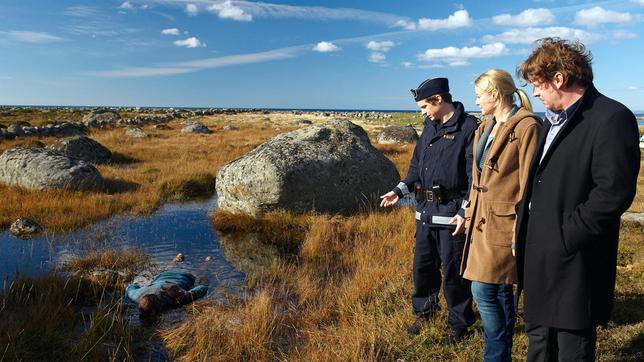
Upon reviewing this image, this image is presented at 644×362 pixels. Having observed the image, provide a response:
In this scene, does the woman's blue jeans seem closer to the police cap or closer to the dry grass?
the police cap

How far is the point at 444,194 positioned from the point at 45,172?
1040 cm

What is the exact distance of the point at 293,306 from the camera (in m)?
5.02

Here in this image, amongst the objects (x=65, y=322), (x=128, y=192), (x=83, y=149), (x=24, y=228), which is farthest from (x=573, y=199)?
(x=83, y=149)

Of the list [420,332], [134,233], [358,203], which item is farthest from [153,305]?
[358,203]

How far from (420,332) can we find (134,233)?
589 cm

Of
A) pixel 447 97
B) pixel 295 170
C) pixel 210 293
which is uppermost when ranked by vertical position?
pixel 447 97

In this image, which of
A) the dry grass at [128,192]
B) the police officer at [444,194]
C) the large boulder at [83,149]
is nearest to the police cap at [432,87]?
the police officer at [444,194]

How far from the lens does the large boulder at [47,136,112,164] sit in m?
15.7

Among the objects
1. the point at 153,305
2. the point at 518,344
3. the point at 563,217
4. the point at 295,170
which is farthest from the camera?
the point at 295,170

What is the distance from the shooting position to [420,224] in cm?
406

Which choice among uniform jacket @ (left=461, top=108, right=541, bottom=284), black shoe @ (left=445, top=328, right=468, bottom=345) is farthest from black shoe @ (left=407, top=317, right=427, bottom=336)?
uniform jacket @ (left=461, top=108, right=541, bottom=284)

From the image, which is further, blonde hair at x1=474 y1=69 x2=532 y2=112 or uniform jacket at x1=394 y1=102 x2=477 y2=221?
uniform jacket at x1=394 y1=102 x2=477 y2=221

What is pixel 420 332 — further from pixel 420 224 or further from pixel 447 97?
pixel 447 97

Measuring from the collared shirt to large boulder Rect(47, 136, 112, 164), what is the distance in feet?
52.7
